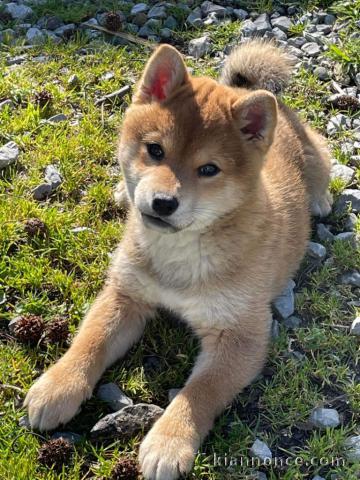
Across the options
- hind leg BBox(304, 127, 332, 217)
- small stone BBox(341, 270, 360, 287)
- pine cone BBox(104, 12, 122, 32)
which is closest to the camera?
small stone BBox(341, 270, 360, 287)

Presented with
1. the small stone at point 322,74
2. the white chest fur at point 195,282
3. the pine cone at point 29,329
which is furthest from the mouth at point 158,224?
the small stone at point 322,74

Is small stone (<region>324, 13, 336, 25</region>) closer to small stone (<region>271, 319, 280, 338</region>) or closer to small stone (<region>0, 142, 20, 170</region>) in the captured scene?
small stone (<region>0, 142, 20, 170</region>)

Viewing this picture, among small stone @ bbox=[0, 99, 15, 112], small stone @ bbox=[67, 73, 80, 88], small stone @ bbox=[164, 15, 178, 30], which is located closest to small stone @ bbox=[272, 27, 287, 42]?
small stone @ bbox=[164, 15, 178, 30]

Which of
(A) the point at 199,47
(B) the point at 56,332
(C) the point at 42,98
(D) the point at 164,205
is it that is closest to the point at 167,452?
(B) the point at 56,332

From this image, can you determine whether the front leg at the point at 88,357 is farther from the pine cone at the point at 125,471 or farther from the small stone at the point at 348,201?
the small stone at the point at 348,201

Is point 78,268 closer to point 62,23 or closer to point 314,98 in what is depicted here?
point 314,98

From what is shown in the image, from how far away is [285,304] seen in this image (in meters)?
3.82

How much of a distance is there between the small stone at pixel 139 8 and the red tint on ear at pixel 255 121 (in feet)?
10.4

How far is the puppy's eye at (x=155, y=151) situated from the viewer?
3.15 metres

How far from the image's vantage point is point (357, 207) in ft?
14.8

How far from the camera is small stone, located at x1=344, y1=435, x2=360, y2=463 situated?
10.2 feet

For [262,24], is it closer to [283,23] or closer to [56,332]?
[283,23]

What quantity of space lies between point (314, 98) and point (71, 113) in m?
1.86

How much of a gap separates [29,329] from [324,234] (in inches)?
76.1
